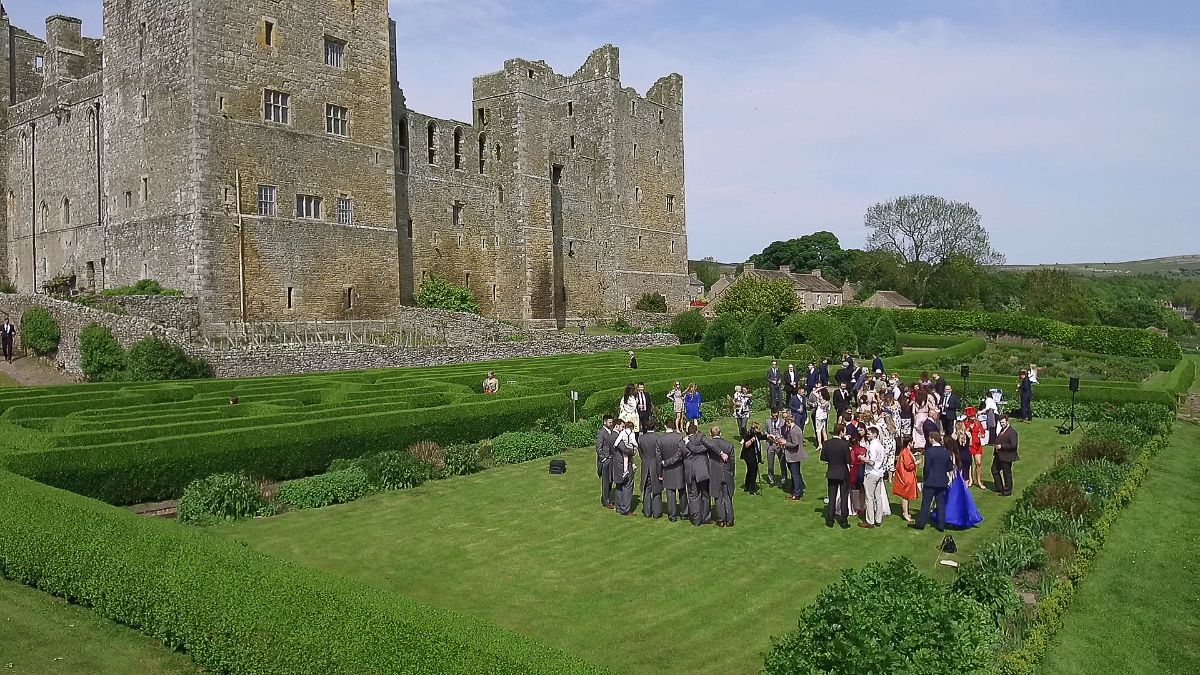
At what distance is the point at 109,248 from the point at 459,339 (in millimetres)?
16103

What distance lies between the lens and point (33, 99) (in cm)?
4475

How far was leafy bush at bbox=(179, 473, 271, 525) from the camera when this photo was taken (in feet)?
47.0

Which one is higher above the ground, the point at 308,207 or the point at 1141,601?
the point at 308,207

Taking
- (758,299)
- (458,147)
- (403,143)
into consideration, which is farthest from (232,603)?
(758,299)

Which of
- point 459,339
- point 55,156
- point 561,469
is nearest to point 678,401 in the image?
point 561,469

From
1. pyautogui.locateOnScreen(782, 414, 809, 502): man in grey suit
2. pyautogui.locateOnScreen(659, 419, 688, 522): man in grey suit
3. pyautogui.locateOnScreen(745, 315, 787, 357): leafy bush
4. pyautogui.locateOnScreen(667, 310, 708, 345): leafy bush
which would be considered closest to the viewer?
pyautogui.locateOnScreen(659, 419, 688, 522): man in grey suit

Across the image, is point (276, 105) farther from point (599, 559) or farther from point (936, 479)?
point (936, 479)

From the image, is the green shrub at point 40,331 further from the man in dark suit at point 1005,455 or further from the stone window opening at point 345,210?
the man in dark suit at point 1005,455

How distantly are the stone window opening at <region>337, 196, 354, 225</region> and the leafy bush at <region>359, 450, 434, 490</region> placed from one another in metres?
25.4

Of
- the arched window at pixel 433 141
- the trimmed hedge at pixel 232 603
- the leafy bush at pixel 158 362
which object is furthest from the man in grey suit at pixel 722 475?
the arched window at pixel 433 141

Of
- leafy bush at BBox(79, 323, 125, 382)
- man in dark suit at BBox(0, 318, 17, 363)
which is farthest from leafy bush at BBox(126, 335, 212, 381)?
man in dark suit at BBox(0, 318, 17, 363)

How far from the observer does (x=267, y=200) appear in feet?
123

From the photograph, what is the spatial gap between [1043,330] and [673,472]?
49.1m

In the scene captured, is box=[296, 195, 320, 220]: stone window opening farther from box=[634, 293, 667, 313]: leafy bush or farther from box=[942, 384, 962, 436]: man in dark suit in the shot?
box=[942, 384, 962, 436]: man in dark suit
